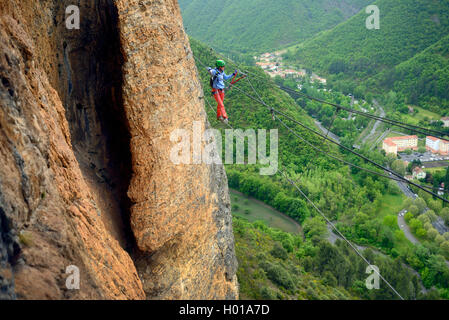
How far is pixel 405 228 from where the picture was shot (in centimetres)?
4056

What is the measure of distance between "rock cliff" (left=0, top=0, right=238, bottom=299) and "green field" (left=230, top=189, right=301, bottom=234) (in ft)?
86.5

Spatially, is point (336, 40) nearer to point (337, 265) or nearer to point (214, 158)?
point (337, 265)

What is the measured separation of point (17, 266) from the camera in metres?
3.93

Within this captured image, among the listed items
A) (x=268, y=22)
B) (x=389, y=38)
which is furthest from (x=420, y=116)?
(x=268, y=22)

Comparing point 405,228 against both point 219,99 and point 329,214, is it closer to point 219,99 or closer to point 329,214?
point 329,214

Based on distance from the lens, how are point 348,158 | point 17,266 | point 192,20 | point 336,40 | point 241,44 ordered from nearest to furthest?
1. point 17,266
2. point 348,158
3. point 336,40
4. point 241,44
5. point 192,20

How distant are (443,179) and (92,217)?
4516cm

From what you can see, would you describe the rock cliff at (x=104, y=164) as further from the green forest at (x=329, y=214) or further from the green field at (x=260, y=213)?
the green field at (x=260, y=213)

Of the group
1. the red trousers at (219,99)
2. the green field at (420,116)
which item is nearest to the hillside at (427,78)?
the green field at (420,116)

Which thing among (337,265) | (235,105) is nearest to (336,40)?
(235,105)

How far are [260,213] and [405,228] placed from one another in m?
16.9

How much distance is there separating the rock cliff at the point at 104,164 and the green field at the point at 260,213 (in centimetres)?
2636

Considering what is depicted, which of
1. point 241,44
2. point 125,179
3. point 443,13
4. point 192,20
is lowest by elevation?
point 125,179

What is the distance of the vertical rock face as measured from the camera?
7.02 meters
